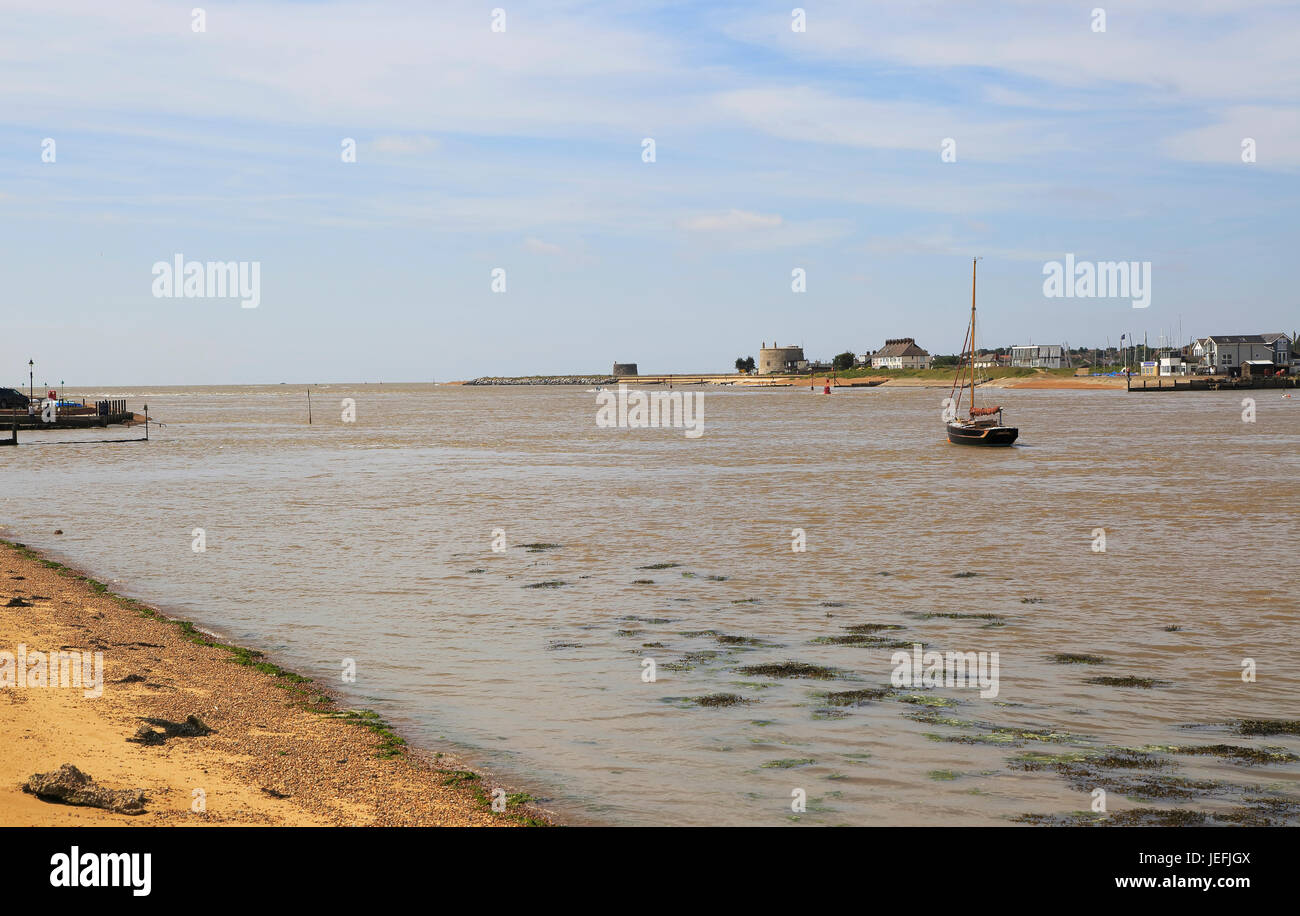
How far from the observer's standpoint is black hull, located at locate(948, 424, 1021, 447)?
211ft

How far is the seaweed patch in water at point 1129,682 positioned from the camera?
14648mm

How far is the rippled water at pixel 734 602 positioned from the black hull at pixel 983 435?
10449 millimetres

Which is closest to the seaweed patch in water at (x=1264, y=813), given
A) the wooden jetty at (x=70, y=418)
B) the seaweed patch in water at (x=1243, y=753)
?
the seaweed patch in water at (x=1243, y=753)

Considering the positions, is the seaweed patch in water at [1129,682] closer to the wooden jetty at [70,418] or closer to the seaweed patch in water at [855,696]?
the seaweed patch in water at [855,696]

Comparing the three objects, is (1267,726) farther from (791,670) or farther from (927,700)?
(791,670)

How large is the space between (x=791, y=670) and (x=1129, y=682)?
4.66 m

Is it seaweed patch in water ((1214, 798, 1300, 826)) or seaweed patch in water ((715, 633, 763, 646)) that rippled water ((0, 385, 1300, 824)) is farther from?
seaweed patch in water ((1214, 798, 1300, 826))

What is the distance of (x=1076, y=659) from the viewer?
16.1m

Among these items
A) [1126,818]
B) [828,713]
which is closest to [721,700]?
[828,713]

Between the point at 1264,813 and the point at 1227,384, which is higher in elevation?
the point at 1227,384
